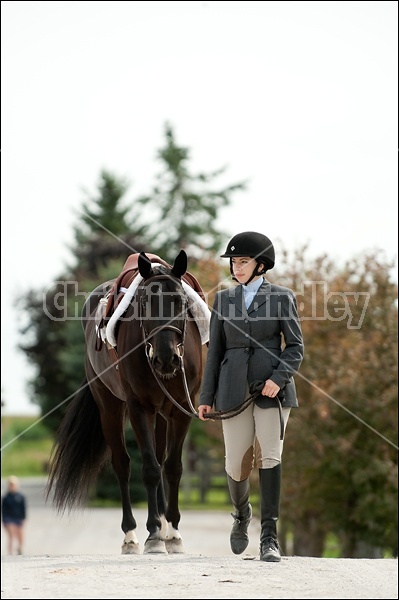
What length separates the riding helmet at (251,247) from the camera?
7.03 meters

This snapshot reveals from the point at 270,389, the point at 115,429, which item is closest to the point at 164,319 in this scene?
the point at 270,389

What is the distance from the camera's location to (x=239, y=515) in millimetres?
7387

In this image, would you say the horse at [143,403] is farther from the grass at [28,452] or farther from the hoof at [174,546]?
the grass at [28,452]

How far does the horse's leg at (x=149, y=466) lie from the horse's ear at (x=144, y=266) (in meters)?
1.05

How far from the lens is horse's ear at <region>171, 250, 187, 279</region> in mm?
8133

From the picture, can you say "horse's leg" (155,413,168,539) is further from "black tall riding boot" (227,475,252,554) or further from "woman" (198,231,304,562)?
"woman" (198,231,304,562)

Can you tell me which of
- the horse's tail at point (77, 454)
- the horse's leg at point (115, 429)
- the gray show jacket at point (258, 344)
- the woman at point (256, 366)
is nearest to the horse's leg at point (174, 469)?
the horse's leg at point (115, 429)

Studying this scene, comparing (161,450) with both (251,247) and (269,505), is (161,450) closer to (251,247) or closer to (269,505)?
(269,505)

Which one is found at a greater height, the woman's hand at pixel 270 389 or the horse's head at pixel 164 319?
the horse's head at pixel 164 319

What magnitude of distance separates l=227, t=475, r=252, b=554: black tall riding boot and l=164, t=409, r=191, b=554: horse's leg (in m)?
1.34

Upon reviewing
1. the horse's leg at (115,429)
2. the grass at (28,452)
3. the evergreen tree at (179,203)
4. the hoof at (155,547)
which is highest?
the evergreen tree at (179,203)

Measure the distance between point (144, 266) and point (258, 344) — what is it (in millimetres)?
1565

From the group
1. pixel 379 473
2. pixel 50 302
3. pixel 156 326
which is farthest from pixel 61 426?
pixel 50 302

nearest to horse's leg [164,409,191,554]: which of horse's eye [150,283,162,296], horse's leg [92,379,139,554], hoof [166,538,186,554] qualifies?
hoof [166,538,186,554]
